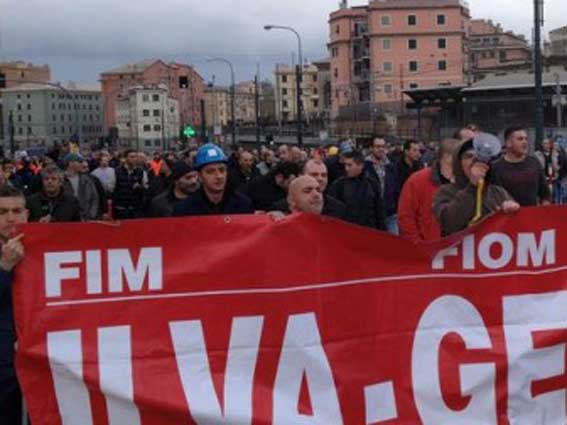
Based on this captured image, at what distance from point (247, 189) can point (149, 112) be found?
149195 millimetres

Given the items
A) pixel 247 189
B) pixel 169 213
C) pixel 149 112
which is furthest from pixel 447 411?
pixel 149 112

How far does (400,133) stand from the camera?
78188 mm

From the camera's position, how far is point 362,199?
9.67 meters

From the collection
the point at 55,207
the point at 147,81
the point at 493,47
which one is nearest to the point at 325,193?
the point at 55,207

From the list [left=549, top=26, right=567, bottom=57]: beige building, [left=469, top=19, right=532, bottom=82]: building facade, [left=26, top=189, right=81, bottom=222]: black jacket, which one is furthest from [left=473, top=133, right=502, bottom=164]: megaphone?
[left=469, top=19, right=532, bottom=82]: building facade

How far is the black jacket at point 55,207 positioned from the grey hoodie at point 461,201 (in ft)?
11.9

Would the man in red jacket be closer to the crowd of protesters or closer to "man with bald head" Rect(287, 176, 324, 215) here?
the crowd of protesters

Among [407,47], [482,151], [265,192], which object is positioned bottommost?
[265,192]

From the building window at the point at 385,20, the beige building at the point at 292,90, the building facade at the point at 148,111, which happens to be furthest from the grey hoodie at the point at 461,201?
the beige building at the point at 292,90

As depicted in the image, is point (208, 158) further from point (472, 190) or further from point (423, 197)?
point (423, 197)

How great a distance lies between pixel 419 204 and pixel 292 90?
161953mm

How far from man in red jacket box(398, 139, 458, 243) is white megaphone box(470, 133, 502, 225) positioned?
1638 millimetres

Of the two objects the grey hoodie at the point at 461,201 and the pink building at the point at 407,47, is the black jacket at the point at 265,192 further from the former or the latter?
the pink building at the point at 407,47

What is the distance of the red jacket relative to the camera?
7977mm
